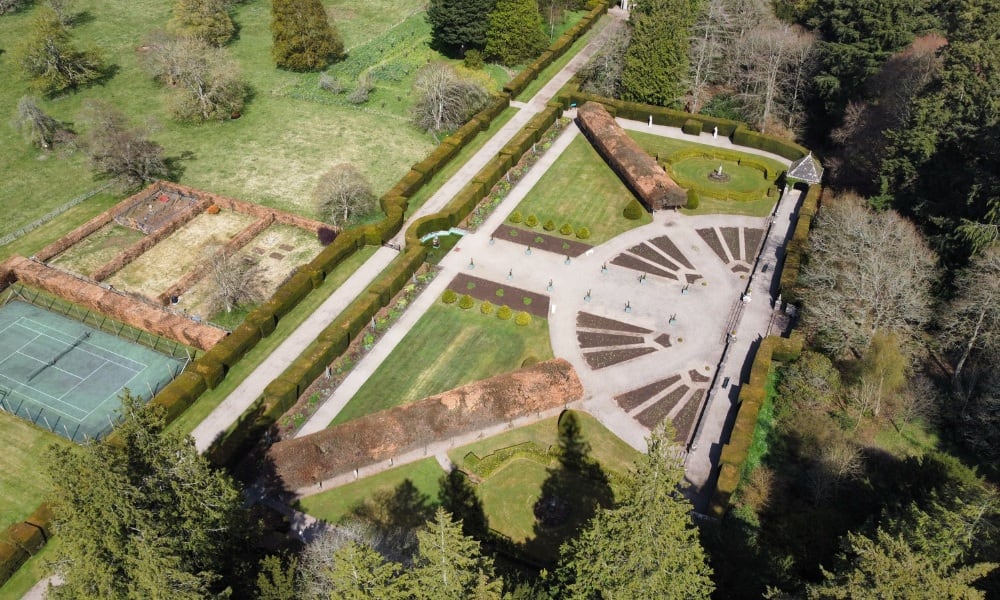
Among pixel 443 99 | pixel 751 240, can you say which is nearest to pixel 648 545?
pixel 751 240

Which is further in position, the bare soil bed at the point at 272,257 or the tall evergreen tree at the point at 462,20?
the tall evergreen tree at the point at 462,20

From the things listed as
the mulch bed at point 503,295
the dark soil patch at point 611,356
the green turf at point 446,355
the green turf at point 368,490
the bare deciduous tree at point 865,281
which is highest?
the bare deciduous tree at point 865,281

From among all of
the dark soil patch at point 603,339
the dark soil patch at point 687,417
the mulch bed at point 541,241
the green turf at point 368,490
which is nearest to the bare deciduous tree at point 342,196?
the mulch bed at point 541,241

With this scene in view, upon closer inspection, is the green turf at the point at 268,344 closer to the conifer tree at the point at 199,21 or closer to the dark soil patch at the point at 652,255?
the dark soil patch at the point at 652,255

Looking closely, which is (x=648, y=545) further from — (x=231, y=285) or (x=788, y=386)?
(x=231, y=285)

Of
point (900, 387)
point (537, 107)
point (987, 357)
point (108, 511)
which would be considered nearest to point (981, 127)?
point (987, 357)

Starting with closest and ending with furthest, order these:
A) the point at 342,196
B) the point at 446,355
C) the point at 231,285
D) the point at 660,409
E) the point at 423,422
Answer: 1. the point at 423,422
2. the point at 660,409
3. the point at 446,355
4. the point at 231,285
5. the point at 342,196
